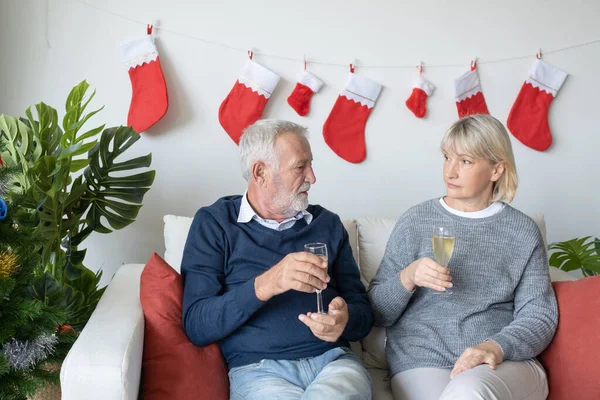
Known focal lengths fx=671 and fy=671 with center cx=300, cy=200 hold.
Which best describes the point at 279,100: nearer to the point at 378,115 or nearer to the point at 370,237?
the point at 378,115

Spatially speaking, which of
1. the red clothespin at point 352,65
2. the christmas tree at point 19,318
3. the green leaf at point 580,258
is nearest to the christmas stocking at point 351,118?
the red clothespin at point 352,65

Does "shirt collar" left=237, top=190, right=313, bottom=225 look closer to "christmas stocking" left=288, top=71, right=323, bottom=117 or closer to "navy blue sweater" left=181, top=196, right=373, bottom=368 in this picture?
"navy blue sweater" left=181, top=196, right=373, bottom=368

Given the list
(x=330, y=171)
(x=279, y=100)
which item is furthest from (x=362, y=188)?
(x=279, y=100)

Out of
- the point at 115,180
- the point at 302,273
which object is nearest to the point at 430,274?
the point at 302,273

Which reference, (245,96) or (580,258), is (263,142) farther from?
(580,258)

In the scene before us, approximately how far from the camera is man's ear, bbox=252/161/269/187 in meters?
2.10

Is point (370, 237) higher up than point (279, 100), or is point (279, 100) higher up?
point (279, 100)

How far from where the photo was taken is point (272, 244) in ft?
6.82

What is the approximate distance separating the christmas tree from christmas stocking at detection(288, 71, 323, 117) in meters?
1.41

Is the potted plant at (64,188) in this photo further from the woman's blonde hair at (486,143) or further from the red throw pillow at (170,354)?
the woman's blonde hair at (486,143)

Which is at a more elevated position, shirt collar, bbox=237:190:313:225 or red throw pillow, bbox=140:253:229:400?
shirt collar, bbox=237:190:313:225

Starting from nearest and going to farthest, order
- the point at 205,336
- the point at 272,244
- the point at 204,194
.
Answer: the point at 205,336, the point at 272,244, the point at 204,194

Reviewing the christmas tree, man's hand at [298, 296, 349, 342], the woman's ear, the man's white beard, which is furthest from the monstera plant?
the woman's ear

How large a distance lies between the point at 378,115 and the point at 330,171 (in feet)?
1.16
